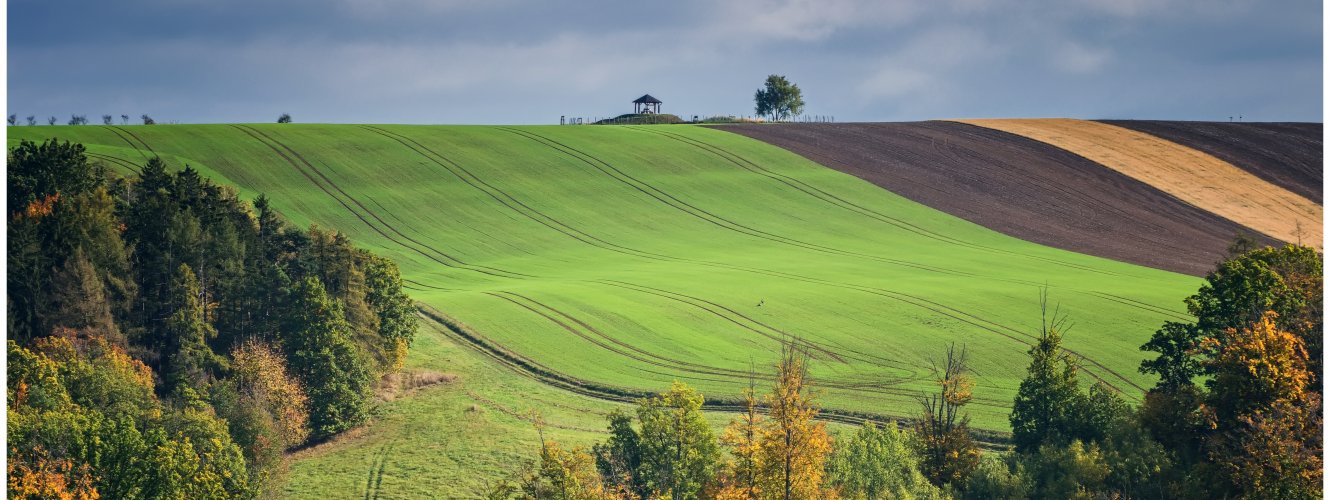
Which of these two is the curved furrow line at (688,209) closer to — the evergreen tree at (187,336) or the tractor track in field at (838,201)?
the tractor track in field at (838,201)

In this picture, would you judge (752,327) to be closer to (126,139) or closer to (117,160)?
(117,160)

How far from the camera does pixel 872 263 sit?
88250 millimetres

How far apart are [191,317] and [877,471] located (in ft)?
108

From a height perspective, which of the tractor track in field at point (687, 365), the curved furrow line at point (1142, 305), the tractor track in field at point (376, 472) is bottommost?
the tractor track in field at point (376, 472)

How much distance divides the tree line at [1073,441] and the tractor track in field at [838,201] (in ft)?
134

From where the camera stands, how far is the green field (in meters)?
57.9

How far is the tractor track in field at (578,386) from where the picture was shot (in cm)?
5541

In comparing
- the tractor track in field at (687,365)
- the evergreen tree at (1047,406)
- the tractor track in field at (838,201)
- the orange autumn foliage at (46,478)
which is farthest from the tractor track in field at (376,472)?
the tractor track in field at (838,201)

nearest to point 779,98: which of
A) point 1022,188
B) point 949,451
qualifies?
point 1022,188

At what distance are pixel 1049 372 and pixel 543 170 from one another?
73.5 meters

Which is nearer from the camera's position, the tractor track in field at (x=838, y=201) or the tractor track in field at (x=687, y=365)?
the tractor track in field at (x=687, y=365)

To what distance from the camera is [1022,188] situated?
4336 inches

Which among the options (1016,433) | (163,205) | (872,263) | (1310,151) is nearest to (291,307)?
(163,205)

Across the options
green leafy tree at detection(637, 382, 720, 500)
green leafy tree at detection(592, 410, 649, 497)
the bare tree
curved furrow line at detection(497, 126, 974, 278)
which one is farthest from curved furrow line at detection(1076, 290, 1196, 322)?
green leafy tree at detection(592, 410, 649, 497)
